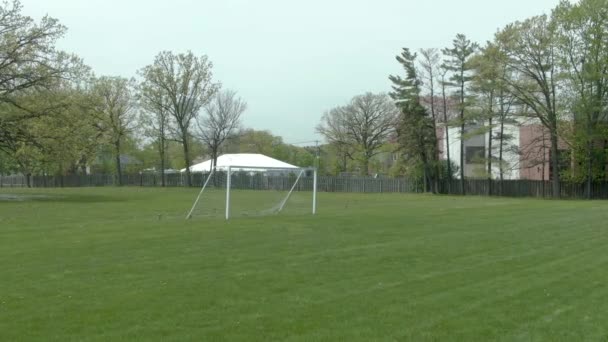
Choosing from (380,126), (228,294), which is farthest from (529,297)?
(380,126)

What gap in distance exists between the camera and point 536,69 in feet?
161

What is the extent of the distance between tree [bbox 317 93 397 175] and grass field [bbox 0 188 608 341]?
69.8m

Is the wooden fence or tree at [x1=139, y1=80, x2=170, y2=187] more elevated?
tree at [x1=139, y1=80, x2=170, y2=187]

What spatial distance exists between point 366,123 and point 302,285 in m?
→ 80.1

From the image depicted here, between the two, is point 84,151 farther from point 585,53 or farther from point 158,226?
point 585,53

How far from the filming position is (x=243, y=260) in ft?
39.4

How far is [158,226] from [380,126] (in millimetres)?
71385

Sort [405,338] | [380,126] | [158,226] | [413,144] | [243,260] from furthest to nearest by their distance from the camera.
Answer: [380,126]
[413,144]
[158,226]
[243,260]
[405,338]

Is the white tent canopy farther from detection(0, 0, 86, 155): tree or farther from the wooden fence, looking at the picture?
detection(0, 0, 86, 155): tree

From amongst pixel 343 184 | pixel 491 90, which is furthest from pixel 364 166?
pixel 491 90

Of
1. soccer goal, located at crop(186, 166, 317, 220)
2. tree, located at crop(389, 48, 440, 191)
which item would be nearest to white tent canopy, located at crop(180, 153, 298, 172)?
tree, located at crop(389, 48, 440, 191)

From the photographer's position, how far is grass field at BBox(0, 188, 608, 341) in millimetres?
6934

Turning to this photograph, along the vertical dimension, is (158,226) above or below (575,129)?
below

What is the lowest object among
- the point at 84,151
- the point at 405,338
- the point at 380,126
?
the point at 405,338
